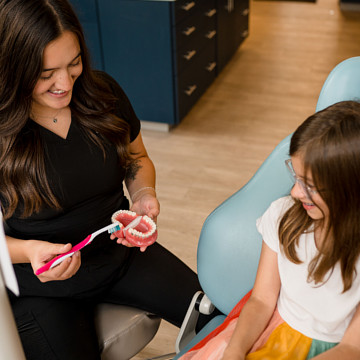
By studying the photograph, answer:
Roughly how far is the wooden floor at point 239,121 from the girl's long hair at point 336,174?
96cm

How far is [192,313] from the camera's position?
128 cm

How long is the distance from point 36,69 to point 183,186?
5.54 ft

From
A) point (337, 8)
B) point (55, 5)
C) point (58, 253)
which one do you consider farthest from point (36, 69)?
point (337, 8)

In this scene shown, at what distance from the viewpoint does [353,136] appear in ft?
3.03

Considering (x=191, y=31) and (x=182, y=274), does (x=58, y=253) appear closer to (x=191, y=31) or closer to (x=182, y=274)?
(x=182, y=274)

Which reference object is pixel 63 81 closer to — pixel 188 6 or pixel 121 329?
pixel 121 329

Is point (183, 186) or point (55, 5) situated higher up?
point (55, 5)

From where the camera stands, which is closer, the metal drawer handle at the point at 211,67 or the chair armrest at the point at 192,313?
the chair armrest at the point at 192,313

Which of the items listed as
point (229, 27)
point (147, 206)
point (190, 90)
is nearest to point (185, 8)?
point (190, 90)

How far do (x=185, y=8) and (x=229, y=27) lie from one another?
1.13 m

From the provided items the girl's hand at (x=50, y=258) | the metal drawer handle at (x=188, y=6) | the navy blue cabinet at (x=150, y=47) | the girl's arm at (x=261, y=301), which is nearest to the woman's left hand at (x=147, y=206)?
the girl's hand at (x=50, y=258)

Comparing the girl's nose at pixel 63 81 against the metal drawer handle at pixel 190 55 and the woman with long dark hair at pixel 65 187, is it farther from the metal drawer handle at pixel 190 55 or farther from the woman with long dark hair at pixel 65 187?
the metal drawer handle at pixel 190 55

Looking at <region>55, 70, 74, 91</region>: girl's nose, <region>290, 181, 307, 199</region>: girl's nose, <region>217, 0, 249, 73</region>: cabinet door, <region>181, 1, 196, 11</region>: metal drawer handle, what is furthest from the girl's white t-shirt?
<region>217, 0, 249, 73</region>: cabinet door

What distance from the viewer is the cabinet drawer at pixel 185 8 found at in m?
2.90
